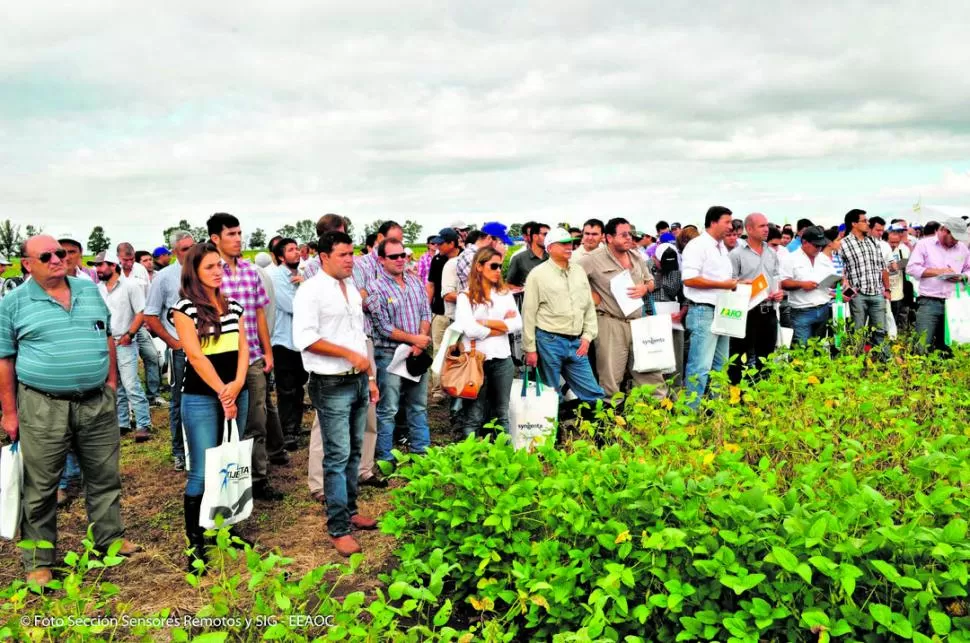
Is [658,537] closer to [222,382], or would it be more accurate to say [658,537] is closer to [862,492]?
[862,492]

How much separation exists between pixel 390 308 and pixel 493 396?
1269mm

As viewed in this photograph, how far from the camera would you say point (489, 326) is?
6.55m

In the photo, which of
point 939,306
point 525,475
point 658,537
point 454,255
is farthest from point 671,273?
point 658,537

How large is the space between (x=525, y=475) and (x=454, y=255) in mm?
→ 5674

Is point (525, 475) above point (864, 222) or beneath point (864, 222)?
beneath

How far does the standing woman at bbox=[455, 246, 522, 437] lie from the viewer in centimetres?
654

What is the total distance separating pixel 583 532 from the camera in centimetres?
322

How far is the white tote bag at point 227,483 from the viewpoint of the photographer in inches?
178

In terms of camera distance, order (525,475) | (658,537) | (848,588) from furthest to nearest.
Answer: (525,475) → (658,537) → (848,588)

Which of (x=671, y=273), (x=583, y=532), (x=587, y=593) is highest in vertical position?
(x=671, y=273)

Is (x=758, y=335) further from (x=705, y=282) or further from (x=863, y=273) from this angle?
(x=863, y=273)

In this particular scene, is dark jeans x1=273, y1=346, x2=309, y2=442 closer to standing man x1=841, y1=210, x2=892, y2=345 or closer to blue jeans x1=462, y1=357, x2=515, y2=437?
blue jeans x1=462, y1=357, x2=515, y2=437

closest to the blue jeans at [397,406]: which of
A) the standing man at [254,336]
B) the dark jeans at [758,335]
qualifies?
the standing man at [254,336]

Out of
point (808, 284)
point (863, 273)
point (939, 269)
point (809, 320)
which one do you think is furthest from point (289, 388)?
point (939, 269)
